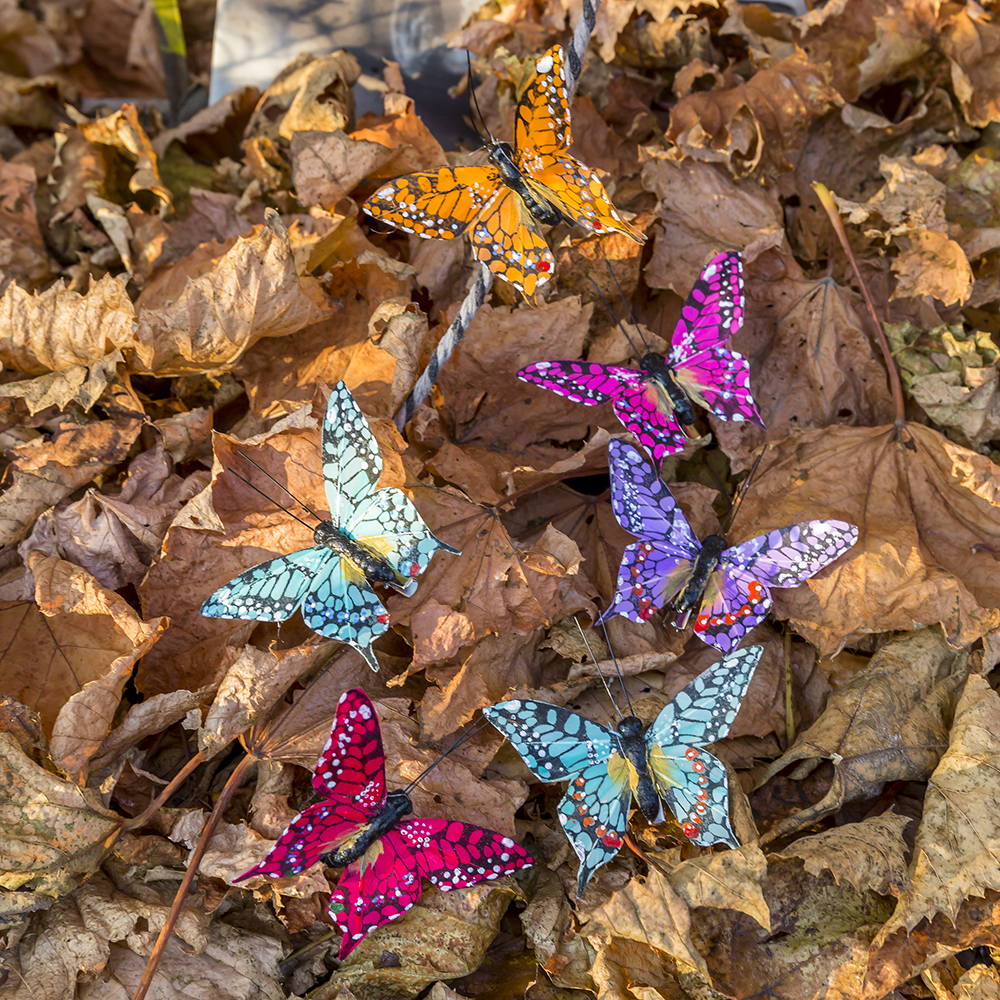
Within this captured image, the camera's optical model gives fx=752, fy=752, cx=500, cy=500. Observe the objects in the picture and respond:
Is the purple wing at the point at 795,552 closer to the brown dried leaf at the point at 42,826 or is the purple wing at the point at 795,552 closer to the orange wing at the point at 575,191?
the orange wing at the point at 575,191

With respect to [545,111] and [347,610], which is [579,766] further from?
[545,111]

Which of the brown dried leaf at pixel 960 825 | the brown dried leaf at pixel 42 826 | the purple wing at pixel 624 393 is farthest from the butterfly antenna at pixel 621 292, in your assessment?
the brown dried leaf at pixel 42 826

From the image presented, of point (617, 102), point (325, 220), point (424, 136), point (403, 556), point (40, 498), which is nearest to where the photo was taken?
point (403, 556)

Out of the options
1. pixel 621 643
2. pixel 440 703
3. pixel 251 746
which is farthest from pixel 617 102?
pixel 251 746

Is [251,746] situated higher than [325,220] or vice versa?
[325,220]

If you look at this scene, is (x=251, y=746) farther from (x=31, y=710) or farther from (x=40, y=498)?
(x=40, y=498)

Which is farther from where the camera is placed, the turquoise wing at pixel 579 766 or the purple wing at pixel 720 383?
the purple wing at pixel 720 383

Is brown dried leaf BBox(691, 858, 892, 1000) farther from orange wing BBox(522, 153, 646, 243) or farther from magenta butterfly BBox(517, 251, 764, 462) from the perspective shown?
orange wing BBox(522, 153, 646, 243)
